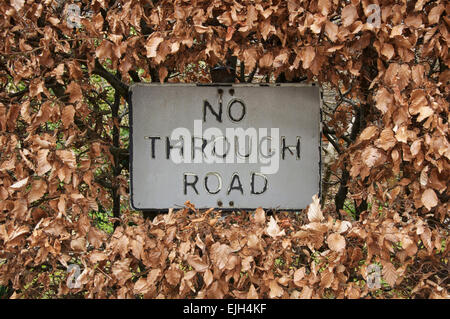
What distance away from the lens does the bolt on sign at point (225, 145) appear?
2.04m

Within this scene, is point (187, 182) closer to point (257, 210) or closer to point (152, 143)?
point (152, 143)

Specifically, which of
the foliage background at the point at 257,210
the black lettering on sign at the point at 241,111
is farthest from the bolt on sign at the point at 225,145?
the foliage background at the point at 257,210

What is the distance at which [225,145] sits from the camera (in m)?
2.06

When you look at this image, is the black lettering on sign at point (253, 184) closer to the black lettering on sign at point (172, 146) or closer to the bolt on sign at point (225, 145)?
the bolt on sign at point (225, 145)

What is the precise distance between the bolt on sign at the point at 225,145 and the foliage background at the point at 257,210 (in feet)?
0.56

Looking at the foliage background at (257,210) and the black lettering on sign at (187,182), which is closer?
the foliage background at (257,210)

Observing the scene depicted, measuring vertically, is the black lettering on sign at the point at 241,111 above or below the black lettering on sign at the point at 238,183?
above

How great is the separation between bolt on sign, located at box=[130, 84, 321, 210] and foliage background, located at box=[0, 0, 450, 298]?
0.56 ft

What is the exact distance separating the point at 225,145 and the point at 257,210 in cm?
41

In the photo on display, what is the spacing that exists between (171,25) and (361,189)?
111cm

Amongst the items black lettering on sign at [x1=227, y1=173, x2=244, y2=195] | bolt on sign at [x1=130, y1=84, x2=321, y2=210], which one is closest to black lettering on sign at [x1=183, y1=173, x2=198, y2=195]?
bolt on sign at [x1=130, y1=84, x2=321, y2=210]

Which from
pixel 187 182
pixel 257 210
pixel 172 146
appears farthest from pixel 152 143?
pixel 257 210

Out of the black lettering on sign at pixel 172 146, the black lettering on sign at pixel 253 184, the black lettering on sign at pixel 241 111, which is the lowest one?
the black lettering on sign at pixel 253 184

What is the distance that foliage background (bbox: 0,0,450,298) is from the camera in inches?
66.6
